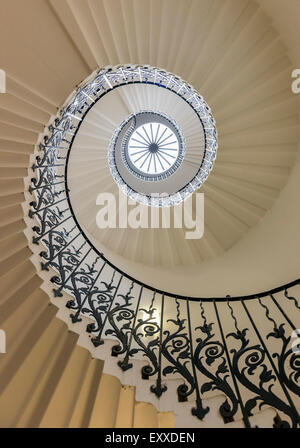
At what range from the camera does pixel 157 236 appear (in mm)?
7461

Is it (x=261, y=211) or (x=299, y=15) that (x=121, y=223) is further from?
(x=299, y=15)

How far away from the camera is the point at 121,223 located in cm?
759

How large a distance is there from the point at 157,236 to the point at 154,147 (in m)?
6.51

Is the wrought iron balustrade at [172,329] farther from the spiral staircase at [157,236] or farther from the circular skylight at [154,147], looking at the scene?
the circular skylight at [154,147]

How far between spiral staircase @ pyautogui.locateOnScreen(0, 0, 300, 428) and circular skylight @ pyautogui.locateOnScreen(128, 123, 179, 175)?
354 centimetres

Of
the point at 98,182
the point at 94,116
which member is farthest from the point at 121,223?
the point at 94,116

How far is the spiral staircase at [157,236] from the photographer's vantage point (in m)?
2.60

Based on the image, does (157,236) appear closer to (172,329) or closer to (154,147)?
(172,329)

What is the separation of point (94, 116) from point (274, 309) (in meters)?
6.74

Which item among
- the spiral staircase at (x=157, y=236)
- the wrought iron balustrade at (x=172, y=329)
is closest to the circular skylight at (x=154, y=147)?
the spiral staircase at (x=157, y=236)

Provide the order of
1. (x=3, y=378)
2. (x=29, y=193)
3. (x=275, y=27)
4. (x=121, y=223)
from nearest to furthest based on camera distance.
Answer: (x=3, y=378) < (x=29, y=193) < (x=275, y=27) < (x=121, y=223)

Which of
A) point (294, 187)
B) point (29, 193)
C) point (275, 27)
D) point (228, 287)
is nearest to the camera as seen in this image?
point (29, 193)

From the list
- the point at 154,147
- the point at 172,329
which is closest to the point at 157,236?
the point at 172,329

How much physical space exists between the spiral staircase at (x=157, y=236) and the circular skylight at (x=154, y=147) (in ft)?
11.6
